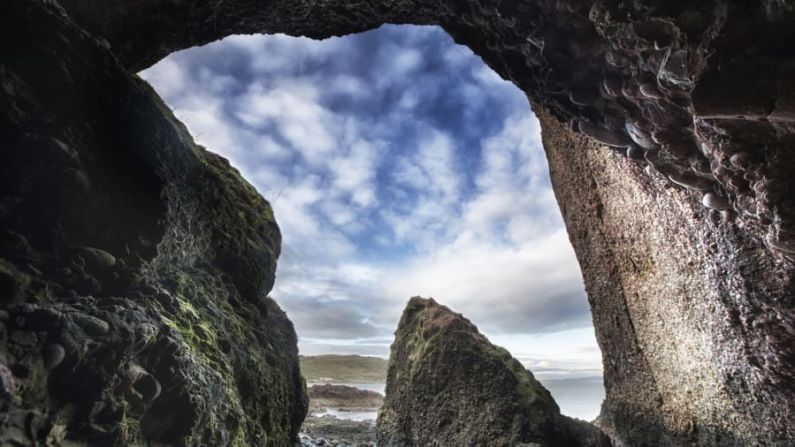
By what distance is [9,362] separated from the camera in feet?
7.93

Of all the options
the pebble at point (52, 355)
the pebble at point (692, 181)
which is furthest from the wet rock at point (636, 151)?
the pebble at point (52, 355)

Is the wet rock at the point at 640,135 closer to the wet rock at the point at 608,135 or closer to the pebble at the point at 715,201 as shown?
the wet rock at the point at 608,135

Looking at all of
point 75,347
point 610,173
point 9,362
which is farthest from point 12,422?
point 610,173

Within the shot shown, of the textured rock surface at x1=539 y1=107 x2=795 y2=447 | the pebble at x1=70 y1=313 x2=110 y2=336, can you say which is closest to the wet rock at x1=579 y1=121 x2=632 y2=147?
the textured rock surface at x1=539 y1=107 x2=795 y2=447

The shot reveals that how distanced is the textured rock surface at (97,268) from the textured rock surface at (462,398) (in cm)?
611

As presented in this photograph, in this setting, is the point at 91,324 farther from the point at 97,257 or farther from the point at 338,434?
the point at 338,434

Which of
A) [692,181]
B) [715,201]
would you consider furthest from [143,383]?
[715,201]

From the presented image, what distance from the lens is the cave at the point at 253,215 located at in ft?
9.20

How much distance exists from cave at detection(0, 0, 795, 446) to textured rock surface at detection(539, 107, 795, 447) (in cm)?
4

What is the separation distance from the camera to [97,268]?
145 inches

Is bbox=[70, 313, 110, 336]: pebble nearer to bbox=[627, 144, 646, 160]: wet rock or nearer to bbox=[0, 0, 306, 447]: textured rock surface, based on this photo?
bbox=[0, 0, 306, 447]: textured rock surface

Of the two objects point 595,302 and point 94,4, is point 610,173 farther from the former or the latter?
point 94,4

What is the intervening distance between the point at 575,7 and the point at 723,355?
549 cm

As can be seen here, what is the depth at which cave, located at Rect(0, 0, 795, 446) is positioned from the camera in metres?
2.80
